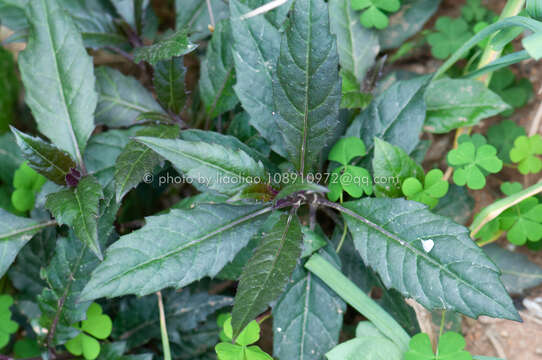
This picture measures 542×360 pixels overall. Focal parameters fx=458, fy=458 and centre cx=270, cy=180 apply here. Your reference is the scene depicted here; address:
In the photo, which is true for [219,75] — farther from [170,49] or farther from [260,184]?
[260,184]

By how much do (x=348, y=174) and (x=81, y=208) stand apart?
3.26 feet

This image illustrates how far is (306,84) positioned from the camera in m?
1.55

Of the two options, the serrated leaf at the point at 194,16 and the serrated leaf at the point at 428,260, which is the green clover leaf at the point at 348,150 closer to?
the serrated leaf at the point at 428,260

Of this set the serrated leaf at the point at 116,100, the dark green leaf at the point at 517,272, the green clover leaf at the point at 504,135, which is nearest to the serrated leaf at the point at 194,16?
the serrated leaf at the point at 116,100

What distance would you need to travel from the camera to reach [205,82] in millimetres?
1999

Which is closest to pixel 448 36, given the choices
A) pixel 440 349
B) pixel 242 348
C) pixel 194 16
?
pixel 194 16

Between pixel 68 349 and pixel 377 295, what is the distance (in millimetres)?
1377

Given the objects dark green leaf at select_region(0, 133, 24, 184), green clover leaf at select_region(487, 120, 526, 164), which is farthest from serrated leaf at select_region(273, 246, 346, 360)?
dark green leaf at select_region(0, 133, 24, 184)

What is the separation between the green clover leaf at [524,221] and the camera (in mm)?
1823

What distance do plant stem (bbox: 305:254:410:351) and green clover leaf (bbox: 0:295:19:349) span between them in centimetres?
133

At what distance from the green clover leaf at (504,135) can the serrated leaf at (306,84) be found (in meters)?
0.97

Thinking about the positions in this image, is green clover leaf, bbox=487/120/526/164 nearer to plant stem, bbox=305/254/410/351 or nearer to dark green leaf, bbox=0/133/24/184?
plant stem, bbox=305/254/410/351

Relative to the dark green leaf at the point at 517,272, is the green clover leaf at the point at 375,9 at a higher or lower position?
higher

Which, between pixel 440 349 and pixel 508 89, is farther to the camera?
pixel 508 89
